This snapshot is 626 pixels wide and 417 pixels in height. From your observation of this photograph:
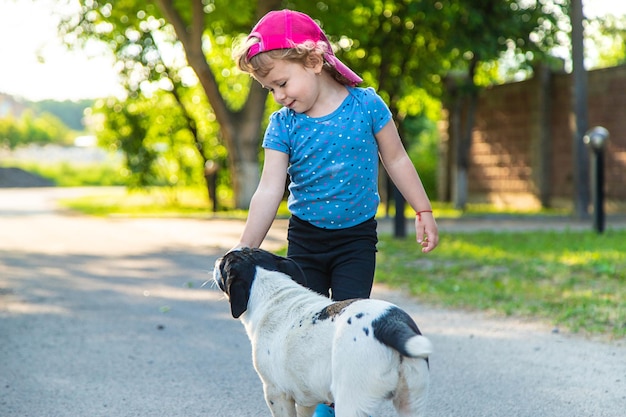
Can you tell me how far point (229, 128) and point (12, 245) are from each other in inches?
305

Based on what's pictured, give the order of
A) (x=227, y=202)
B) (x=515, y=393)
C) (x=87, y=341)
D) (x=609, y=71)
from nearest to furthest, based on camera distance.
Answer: (x=515, y=393) → (x=87, y=341) → (x=609, y=71) → (x=227, y=202)

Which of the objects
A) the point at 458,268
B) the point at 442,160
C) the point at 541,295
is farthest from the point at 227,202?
the point at 541,295

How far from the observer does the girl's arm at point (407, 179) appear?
10.6ft

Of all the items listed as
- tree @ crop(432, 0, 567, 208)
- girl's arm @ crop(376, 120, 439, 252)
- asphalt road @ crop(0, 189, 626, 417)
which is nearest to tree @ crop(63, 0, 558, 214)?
tree @ crop(432, 0, 567, 208)

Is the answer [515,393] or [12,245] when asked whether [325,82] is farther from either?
[12,245]

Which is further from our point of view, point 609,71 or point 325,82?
point 609,71

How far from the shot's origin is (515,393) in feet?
13.1

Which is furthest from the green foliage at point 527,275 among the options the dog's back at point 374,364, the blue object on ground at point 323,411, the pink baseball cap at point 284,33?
the pink baseball cap at point 284,33

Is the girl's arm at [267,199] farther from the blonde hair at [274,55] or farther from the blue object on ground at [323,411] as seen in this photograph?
the blue object on ground at [323,411]

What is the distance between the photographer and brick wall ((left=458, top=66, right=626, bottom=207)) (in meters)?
17.9

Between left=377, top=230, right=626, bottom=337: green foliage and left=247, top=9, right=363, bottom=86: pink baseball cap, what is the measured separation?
3.33 m

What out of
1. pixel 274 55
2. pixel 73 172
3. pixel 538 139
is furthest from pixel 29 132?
pixel 274 55

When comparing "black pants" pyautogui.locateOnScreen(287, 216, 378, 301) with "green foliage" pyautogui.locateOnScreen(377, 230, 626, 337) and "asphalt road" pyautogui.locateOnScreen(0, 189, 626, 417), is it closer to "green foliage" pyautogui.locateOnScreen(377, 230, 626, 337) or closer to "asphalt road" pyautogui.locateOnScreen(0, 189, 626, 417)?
"asphalt road" pyautogui.locateOnScreen(0, 189, 626, 417)

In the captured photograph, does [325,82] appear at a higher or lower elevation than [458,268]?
higher
